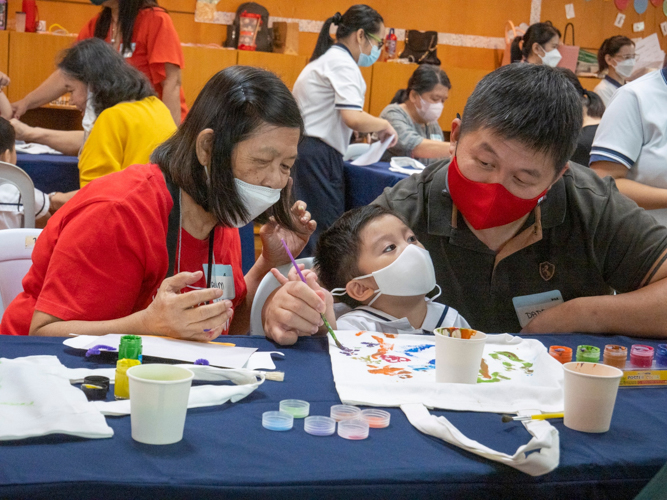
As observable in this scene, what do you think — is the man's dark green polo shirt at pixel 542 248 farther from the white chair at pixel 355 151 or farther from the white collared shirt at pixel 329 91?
the white chair at pixel 355 151

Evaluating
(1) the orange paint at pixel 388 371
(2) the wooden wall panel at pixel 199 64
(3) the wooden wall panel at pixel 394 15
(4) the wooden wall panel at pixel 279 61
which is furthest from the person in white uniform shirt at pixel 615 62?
(1) the orange paint at pixel 388 371

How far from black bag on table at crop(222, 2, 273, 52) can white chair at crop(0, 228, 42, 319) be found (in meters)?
4.94

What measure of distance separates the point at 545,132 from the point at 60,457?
4.15 feet

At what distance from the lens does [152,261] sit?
5.09ft

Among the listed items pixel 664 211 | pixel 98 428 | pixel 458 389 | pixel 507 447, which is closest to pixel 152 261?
pixel 98 428

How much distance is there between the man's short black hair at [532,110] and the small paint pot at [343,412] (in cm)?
84

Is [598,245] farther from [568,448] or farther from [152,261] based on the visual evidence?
[152,261]

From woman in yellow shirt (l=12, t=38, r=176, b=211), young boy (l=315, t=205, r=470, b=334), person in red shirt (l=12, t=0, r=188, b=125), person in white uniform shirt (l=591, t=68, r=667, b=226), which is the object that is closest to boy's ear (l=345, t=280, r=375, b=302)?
young boy (l=315, t=205, r=470, b=334)

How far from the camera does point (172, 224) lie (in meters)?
1.61

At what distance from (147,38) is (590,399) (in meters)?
3.68

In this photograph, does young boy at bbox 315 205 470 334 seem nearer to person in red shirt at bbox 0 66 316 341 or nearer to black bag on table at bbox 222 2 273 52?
person in red shirt at bbox 0 66 316 341

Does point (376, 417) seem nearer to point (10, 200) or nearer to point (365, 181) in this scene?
point (10, 200)

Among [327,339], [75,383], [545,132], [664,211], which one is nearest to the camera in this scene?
[75,383]

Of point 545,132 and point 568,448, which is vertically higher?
point 545,132
